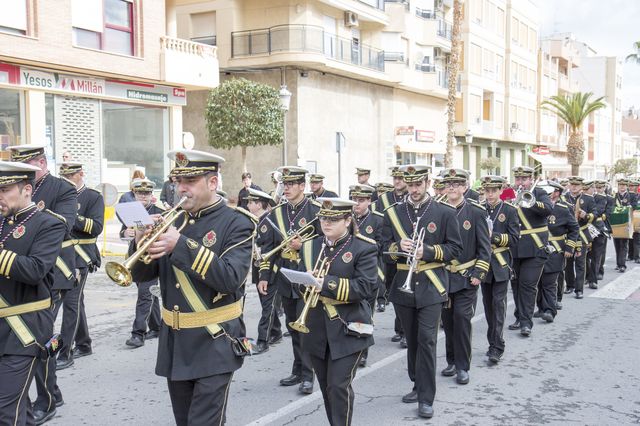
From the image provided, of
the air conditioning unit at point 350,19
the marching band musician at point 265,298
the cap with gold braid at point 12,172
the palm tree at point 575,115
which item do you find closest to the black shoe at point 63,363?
the marching band musician at point 265,298

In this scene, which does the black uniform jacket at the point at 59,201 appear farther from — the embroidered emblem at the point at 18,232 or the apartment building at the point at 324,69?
the apartment building at the point at 324,69

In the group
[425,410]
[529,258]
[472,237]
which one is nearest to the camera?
[425,410]

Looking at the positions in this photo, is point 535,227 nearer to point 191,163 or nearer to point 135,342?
point 135,342

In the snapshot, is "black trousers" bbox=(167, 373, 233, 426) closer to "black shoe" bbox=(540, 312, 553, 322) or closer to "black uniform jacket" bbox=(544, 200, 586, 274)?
"black shoe" bbox=(540, 312, 553, 322)

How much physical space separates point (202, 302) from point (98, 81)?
1842 centimetres

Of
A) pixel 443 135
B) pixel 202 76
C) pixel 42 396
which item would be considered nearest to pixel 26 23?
pixel 202 76

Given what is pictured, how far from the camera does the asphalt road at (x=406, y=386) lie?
20.4 ft

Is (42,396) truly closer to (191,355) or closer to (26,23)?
(191,355)

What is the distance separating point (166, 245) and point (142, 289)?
16.8 ft

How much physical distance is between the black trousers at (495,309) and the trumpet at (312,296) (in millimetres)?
3506

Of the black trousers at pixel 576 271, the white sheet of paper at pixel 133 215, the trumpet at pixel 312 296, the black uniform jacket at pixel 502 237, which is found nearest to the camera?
the white sheet of paper at pixel 133 215

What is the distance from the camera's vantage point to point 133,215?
3.88m

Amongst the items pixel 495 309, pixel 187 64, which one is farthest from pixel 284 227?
pixel 187 64

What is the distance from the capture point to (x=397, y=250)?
265 inches
